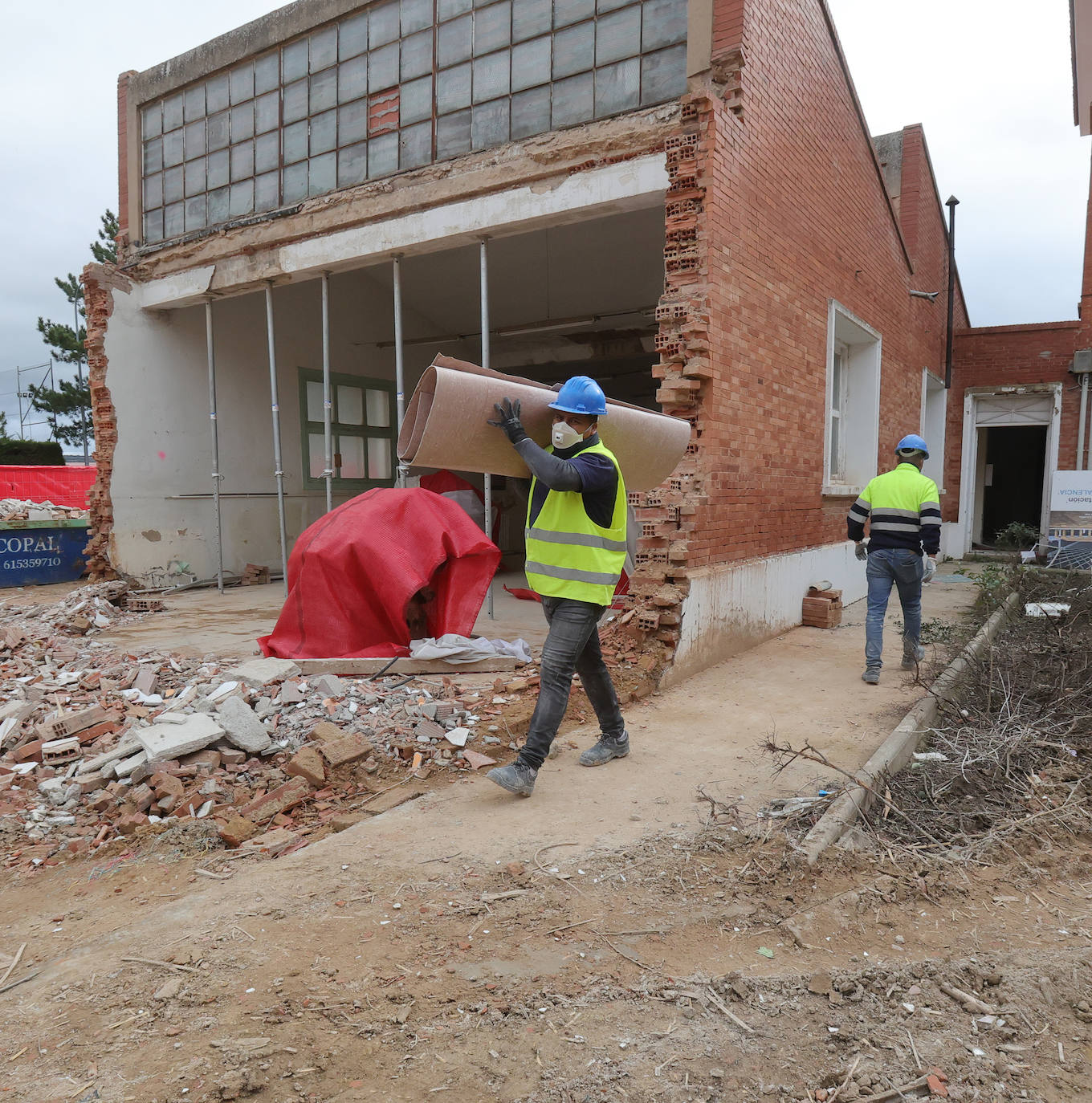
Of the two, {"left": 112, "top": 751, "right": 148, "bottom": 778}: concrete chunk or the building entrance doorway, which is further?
the building entrance doorway

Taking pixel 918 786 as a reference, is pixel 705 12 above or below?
above

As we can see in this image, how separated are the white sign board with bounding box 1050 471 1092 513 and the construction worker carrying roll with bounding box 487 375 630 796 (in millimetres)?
12469

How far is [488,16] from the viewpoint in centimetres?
762

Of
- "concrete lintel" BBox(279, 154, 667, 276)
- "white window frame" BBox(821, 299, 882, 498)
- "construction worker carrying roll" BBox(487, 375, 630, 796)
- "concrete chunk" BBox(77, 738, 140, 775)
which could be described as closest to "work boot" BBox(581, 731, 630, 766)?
"construction worker carrying roll" BBox(487, 375, 630, 796)

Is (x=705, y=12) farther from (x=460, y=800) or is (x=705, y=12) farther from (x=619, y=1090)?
(x=619, y=1090)

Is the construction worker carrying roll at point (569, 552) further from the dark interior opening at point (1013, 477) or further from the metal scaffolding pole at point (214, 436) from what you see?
the dark interior opening at point (1013, 477)

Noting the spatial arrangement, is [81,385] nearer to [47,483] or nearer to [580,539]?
[47,483]

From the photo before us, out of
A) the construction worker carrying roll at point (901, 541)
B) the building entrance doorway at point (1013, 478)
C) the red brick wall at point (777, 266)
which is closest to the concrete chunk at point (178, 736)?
the red brick wall at point (777, 266)

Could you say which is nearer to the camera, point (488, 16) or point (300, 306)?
point (488, 16)

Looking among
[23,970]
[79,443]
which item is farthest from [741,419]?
[79,443]

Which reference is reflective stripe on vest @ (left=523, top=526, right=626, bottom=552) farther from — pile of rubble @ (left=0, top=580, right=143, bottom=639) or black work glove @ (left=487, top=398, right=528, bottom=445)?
pile of rubble @ (left=0, top=580, right=143, bottom=639)

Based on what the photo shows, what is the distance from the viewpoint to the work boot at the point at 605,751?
4328mm

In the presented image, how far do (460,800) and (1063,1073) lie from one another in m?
2.57

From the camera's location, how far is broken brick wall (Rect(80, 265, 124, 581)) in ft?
33.8
